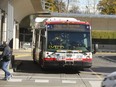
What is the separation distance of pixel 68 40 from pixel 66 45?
30 cm

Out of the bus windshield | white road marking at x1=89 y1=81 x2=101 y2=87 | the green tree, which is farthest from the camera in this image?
the green tree

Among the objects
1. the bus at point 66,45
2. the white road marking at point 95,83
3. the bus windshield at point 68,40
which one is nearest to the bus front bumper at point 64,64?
the bus at point 66,45

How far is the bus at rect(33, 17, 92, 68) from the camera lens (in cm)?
2125

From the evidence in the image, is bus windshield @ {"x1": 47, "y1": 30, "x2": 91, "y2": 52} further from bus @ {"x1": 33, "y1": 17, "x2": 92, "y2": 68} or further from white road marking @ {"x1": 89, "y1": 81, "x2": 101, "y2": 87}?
white road marking @ {"x1": 89, "y1": 81, "x2": 101, "y2": 87}

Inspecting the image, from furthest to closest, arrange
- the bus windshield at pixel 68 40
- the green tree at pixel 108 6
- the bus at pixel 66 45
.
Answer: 1. the green tree at pixel 108 6
2. the bus windshield at pixel 68 40
3. the bus at pixel 66 45

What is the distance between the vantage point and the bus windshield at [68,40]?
21375 millimetres

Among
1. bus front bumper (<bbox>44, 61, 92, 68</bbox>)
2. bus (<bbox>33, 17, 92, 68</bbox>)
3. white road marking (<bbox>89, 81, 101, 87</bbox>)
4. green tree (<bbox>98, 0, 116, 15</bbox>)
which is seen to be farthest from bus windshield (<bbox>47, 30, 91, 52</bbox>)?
green tree (<bbox>98, 0, 116, 15</bbox>)

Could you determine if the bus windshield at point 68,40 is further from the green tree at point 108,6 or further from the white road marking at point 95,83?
the green tree at point 108,6

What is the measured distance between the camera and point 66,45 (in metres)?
21.4

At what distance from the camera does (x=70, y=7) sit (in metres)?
105

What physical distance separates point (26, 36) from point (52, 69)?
170 feet

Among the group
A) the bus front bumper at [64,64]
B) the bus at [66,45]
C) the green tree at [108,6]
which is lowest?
the bus front bumper at [64,64]

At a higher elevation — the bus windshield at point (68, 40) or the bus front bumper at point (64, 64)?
the bus windshield at point (68, 40)

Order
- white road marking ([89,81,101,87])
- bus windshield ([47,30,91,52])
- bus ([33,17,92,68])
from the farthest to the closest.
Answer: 1. bus windshield ([47,30,91,52])
2. bus ([33,17,92,68])
3. white road marking ([89,81,101,87])
